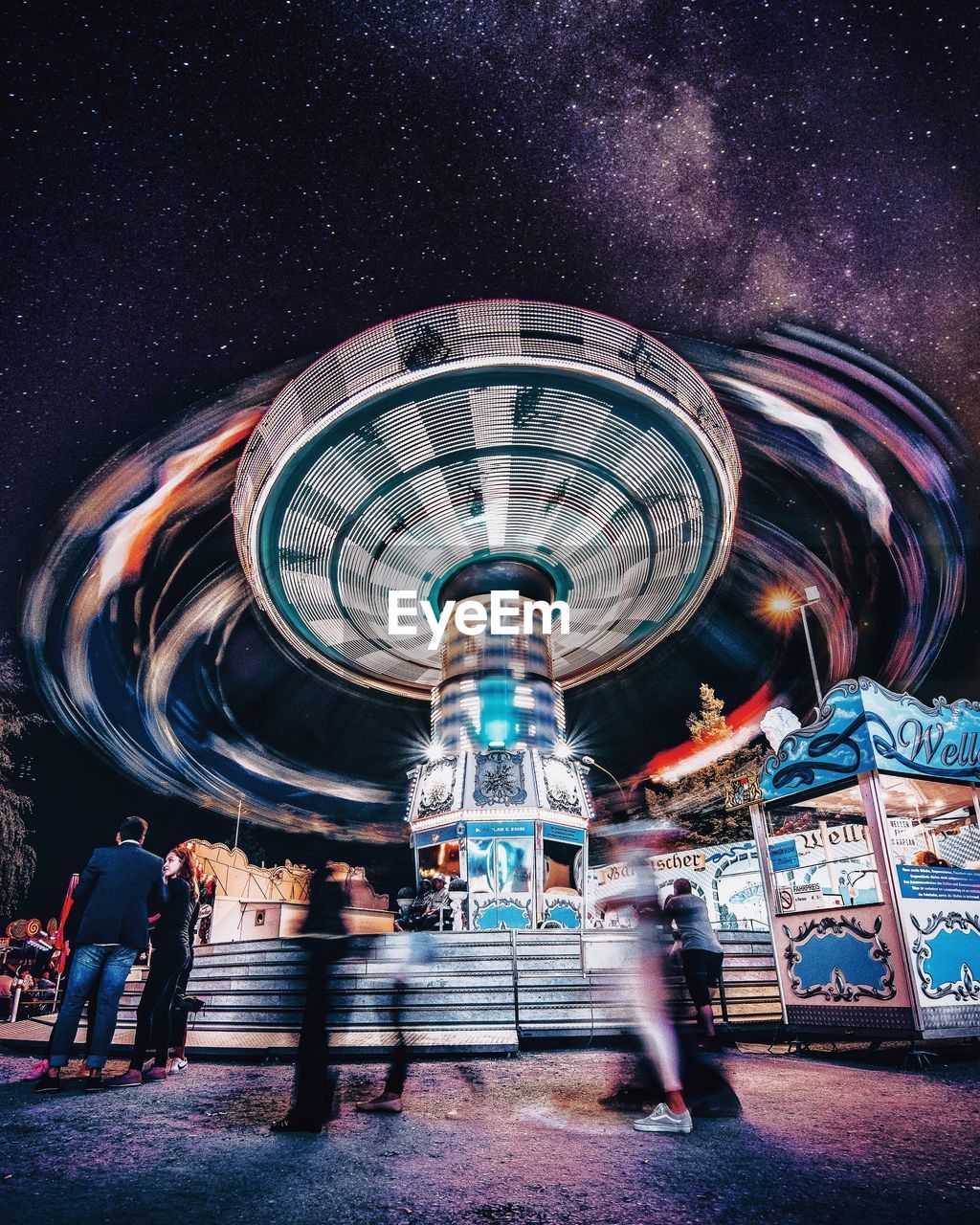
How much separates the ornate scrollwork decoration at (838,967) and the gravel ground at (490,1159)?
5.68ft

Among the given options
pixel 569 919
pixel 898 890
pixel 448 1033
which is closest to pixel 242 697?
pixel 569 919

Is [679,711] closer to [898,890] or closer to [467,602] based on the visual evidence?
[467,602]

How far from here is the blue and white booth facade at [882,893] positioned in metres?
7.18

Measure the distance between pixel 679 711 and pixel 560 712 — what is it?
1863 cm

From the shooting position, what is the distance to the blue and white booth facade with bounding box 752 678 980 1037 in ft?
23.5

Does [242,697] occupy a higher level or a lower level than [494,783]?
higher

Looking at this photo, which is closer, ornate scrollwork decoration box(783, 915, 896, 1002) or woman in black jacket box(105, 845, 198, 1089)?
woman in black jacket box(105, 845, 198, 1089)

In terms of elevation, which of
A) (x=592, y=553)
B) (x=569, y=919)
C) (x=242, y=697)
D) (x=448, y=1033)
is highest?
(x=592, y=553)

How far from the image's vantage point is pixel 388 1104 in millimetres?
4590

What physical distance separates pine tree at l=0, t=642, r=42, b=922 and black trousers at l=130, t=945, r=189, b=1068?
19091 millimetres

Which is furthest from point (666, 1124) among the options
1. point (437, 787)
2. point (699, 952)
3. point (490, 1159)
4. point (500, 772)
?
point (437, 787)

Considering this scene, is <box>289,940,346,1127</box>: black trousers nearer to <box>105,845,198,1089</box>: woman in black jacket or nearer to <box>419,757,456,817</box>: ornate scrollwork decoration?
<box>105,845,198,1089</box>: woman in black jacket

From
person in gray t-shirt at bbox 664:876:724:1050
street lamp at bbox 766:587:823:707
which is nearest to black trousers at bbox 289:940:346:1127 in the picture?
person in gray t-shirt at bbox 664:876:724:1050

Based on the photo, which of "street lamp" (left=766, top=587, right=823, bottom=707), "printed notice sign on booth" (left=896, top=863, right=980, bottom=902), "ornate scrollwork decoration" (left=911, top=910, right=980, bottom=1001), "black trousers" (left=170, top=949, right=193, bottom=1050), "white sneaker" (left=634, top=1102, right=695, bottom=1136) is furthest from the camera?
"street lamp" (left=766, top=587, right=823, bottom=707)
